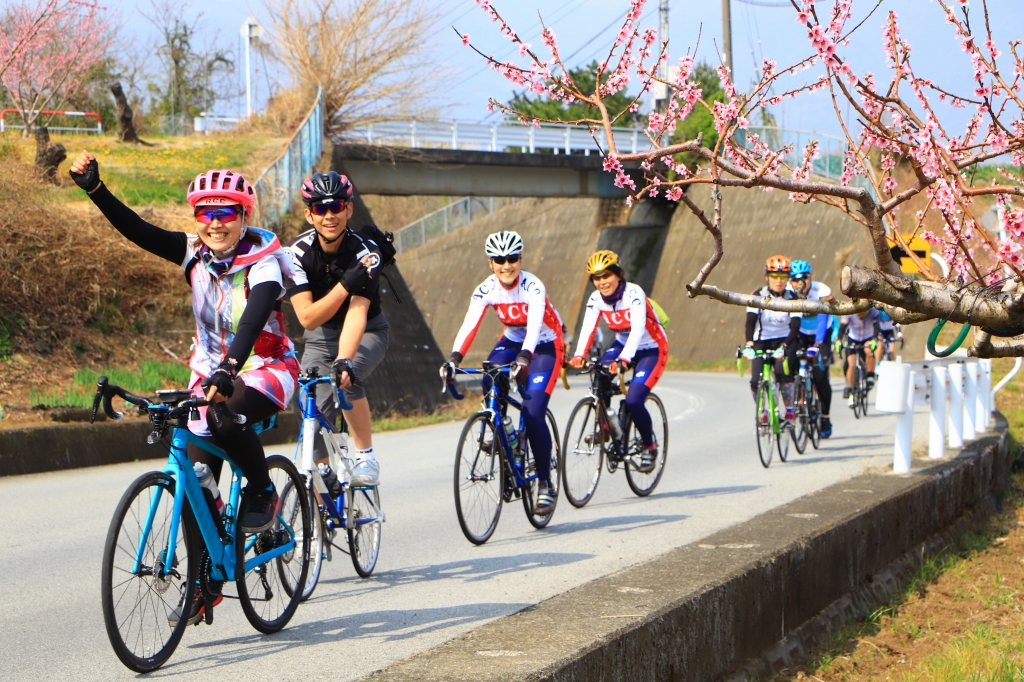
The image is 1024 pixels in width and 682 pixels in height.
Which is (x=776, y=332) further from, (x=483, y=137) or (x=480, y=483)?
(x=483, y=137)

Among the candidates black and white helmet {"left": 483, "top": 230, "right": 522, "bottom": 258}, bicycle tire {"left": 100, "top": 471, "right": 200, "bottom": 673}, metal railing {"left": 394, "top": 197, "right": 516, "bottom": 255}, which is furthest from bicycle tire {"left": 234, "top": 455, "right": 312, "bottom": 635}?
metal railing {"left": 394, "top": 197, "right": 516, "bottom": 255}

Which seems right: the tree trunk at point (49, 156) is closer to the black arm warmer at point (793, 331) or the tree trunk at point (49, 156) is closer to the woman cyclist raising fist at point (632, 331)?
the black arm warmer at point (793, 331)

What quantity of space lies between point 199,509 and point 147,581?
13.8 inches

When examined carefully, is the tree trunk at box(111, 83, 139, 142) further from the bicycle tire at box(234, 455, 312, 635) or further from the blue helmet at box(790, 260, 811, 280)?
the bicycle tire at box(234, 455, 312, 635)

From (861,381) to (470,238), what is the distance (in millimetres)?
37568

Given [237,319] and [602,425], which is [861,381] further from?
[237,319]

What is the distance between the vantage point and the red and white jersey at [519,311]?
777 cm

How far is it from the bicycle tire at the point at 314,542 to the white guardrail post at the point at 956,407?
6.21 meters

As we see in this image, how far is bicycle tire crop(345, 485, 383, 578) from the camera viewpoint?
239 inches

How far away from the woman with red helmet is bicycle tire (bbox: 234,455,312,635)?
0.54ft

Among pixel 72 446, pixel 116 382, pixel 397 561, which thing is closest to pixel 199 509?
pixel 397 561

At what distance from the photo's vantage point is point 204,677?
4.35 meters

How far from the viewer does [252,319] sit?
14.9ft

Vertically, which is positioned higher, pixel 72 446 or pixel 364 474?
pixel 364 474
